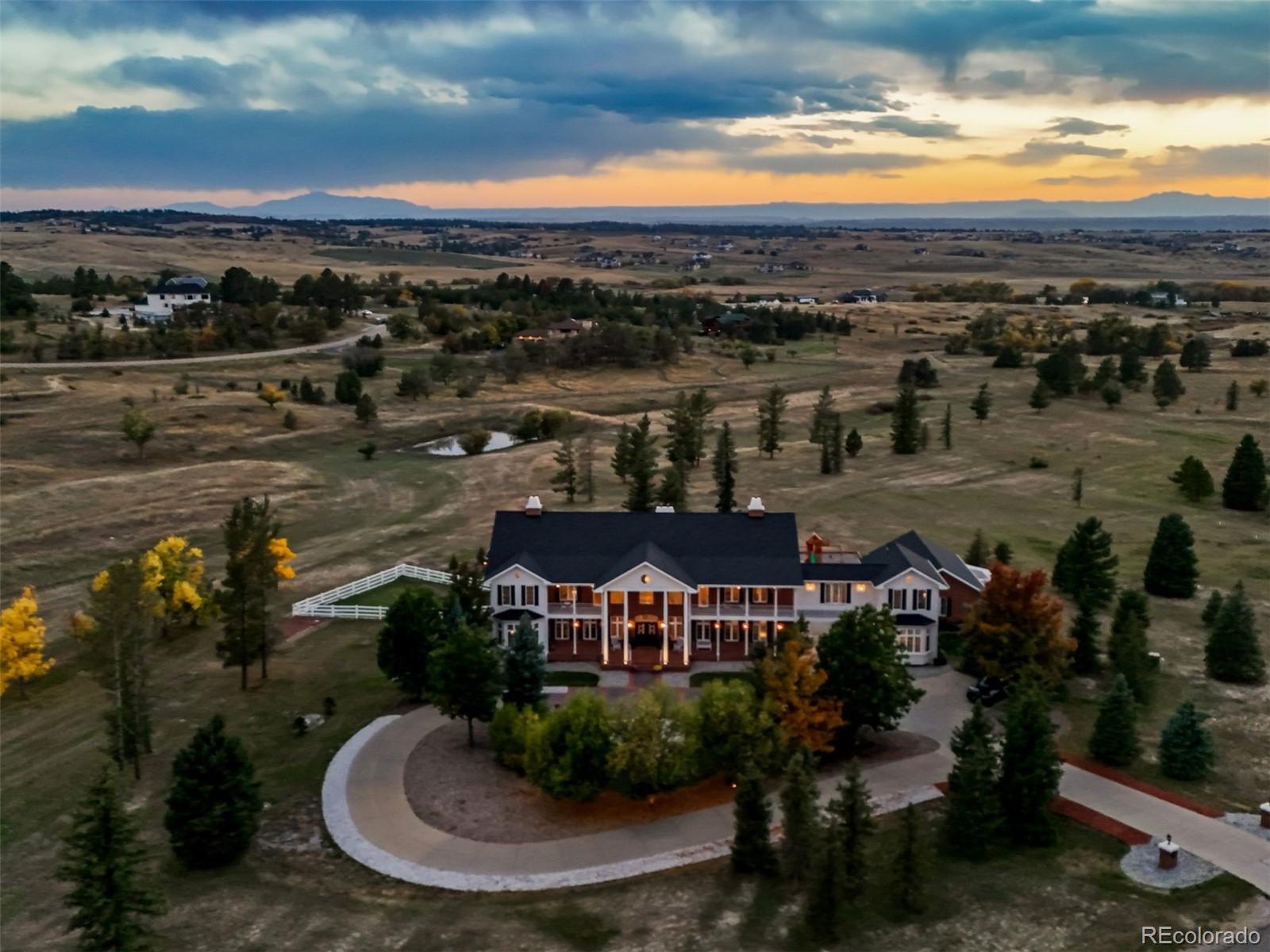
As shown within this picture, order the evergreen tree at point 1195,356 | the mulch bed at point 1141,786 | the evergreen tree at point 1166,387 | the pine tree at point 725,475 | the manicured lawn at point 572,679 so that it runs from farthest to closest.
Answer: the evergreen tree at point 1195,356, the evergreen tree at point 1166,387, the pine tree at point 725,475, the manicured lawn at point 572,679, the mulch bed at point 1141,786

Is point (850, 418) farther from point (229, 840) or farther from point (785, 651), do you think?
point (229, 840)

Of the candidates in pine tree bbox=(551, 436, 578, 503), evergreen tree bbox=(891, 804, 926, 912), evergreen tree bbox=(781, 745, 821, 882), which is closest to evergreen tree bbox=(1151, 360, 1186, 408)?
pine tree bbox=(551, 436, 578, 503)

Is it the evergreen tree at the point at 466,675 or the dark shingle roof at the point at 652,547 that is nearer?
the evergreen tree at the point at 466,675

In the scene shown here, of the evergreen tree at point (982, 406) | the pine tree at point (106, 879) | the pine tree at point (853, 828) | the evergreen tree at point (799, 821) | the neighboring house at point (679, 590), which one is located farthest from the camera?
the evergreen tree at point (982, 406)

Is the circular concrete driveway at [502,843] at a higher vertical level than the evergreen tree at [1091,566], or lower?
lower

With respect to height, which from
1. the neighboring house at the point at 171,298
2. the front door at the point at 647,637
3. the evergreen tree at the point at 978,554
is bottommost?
the front door at the point at 647,637

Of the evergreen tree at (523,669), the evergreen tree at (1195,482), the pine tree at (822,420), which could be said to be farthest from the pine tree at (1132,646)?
the pine tree at (822,420)

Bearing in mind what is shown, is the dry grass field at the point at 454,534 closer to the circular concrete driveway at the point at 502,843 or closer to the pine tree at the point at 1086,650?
the circular concrete driveway at the point at 502,843
